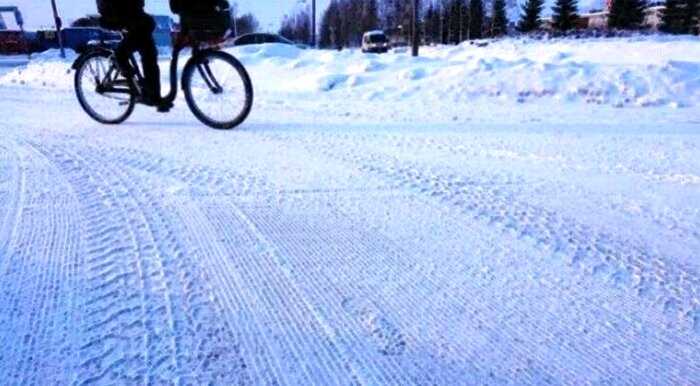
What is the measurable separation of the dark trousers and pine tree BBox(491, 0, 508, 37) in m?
60.8

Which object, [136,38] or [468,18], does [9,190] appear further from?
[468,18]

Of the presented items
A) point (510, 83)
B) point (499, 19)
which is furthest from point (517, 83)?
point (499, 19)

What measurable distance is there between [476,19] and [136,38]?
6106 cm

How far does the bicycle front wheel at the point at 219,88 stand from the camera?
198 inches

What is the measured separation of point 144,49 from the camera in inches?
197

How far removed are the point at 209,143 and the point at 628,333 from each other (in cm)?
337

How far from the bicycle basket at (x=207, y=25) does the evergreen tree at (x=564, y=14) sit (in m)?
57.9

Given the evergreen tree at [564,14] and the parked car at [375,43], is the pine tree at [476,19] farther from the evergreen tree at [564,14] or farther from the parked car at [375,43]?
the parked car at [375,43]

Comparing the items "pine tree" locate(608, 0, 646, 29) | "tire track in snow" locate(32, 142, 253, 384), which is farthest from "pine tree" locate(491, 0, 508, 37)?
"tire track in snow" locate(32, 142, 253, 384)

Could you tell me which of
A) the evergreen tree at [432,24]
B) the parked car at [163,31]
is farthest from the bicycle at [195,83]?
the evergreen tree at [432,24]

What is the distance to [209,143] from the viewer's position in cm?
436

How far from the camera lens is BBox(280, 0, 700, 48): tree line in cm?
5378

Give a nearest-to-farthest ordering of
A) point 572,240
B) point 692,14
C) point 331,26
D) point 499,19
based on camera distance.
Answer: point 572,240, point 692,14, point 499,19, point 331,26

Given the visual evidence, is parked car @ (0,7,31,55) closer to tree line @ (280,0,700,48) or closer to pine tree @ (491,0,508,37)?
tree line @ (280,0,700,48)
